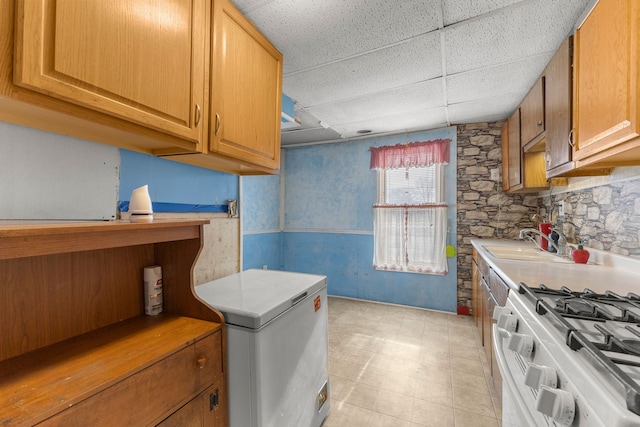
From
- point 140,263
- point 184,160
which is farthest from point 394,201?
point 140,263

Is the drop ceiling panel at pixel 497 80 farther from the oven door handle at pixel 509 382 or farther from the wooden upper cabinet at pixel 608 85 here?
the oven door handle at pixel 509 382

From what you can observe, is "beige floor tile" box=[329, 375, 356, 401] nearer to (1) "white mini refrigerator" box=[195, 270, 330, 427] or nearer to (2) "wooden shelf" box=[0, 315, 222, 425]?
(1) "white mini refrigerator" box=[195, 270, 330, 427]

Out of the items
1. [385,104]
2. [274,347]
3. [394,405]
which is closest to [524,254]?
[394,405]

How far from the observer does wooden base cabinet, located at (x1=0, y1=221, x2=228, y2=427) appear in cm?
69

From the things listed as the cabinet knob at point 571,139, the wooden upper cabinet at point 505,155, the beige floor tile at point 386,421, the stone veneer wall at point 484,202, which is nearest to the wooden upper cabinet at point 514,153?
the wooden upper cabinet at point 505,155

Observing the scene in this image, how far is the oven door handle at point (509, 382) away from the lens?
71 cm

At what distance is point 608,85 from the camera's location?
3.75ft

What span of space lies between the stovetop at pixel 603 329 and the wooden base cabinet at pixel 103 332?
1150 millimetres

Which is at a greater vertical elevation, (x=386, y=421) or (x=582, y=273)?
(x=582, y=273)

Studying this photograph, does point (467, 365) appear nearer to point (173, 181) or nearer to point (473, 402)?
point (473, 402)

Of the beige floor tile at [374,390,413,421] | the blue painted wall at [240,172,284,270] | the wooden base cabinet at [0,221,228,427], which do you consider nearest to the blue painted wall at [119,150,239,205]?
the wooden base cabinet at [0,221,228,427]

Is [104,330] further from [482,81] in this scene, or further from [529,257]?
[482,81]

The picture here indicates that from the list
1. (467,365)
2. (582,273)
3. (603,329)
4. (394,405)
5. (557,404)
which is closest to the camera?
(557,404)

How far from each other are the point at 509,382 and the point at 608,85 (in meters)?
1.30
